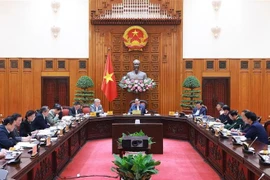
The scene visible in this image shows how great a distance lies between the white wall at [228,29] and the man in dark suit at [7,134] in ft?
26.6

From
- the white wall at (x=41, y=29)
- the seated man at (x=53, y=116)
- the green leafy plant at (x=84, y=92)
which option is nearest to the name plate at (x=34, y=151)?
the seated man at (x=53, y=116)

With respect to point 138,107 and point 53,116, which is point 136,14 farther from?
point 53,116

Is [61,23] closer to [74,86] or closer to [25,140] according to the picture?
[74,86]

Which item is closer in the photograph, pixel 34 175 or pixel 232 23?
pixel 34 175

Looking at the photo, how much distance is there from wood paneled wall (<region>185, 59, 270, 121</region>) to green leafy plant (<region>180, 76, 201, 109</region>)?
0.93m

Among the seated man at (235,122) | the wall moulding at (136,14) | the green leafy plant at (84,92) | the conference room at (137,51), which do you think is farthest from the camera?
the conference room at (137,51)

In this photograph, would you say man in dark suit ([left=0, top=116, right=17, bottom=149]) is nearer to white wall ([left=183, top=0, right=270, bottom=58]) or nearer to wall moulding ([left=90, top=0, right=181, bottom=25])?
wall moulding ([left=90, top=0, right=181, bottom=25])

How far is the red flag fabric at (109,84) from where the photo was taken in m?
11.5

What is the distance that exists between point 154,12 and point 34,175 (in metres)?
8.93

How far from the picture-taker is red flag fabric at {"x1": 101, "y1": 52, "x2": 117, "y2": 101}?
11484 mm

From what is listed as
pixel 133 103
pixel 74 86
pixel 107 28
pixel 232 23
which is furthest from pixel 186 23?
pixel 74 86

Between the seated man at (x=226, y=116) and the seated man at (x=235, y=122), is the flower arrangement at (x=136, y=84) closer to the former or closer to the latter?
the seated man at (x=226, y=116)

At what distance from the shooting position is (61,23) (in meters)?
12.2

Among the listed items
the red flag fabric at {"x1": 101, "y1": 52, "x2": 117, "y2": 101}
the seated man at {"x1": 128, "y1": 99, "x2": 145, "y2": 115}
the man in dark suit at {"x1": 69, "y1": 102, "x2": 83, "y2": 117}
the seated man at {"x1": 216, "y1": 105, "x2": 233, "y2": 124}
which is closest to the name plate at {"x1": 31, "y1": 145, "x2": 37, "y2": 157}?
the seated man at {"x1": 216, "y1": 105, "x2": 233, "y2": 124}
